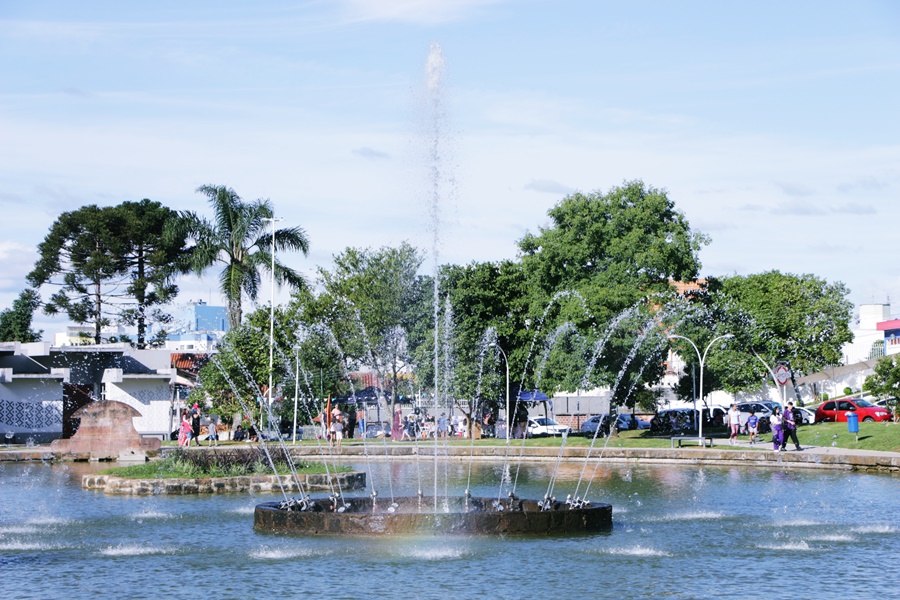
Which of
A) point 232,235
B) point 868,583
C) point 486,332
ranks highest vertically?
point 232,235

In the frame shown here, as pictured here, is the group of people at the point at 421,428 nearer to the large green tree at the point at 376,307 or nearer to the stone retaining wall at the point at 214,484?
the large green tree at the point at 376,307

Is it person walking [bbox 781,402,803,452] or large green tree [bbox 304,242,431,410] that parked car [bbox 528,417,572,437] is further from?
person walking [bbox 781,402,803,452]

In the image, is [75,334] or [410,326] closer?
[410,326]

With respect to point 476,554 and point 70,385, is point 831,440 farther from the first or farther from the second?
point 70,385

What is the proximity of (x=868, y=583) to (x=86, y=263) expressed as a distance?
222 feet

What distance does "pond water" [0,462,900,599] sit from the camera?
1666 cm

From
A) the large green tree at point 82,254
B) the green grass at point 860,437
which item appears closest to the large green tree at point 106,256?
the large green tree at point 82,254

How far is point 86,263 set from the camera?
7700cm

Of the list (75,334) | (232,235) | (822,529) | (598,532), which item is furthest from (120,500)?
(75,334)

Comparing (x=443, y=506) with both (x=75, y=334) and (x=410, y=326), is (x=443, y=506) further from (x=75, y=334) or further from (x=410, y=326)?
(x=75, y=334)

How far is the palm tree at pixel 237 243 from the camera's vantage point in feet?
211

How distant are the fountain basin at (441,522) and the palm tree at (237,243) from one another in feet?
142

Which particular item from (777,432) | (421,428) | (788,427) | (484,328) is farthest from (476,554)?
(421,428)

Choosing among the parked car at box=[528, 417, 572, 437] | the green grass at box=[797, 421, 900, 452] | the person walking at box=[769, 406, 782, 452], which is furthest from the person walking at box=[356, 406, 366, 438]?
the green grass at box=[797, 421, 900, 452]
